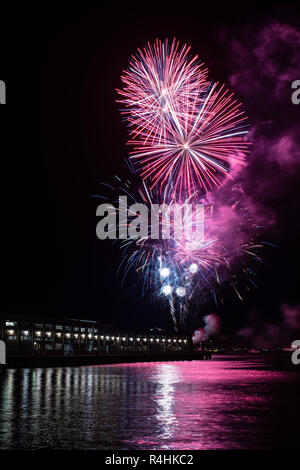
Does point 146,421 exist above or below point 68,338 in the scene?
above

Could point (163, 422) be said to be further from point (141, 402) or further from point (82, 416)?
point (141, 402)

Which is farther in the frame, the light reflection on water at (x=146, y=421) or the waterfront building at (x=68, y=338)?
the waterfront building at (x=68, y=338)

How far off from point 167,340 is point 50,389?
150059 millimetres

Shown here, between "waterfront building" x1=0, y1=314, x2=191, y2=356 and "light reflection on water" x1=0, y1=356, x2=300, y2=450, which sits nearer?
"light reflection on water" x1=0, y1=356, x2=300, y2=450

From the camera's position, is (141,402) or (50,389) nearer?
(141,402)

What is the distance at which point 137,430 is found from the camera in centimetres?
1505

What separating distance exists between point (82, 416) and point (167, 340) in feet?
531

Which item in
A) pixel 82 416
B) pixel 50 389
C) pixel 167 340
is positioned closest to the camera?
pixel 82 416

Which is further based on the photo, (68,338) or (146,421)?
(68,338)

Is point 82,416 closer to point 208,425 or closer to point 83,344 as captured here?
point 208,425
